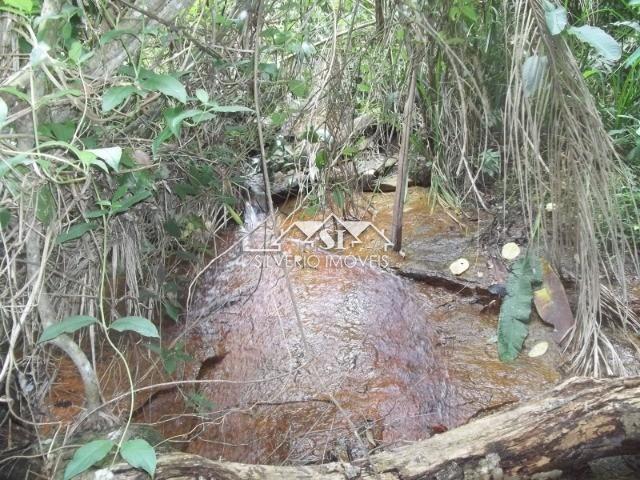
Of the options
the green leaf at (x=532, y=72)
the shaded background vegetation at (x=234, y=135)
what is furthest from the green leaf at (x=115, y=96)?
the green leaf at (x=532, y=72)

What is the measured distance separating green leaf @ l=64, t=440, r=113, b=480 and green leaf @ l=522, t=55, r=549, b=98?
4.50 feet

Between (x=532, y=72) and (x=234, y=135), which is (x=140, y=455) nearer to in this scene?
(x=532, y=72)

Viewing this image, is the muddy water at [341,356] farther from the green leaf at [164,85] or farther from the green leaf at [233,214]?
the green leaf at [164,85]

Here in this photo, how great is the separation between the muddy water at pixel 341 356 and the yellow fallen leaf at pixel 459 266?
0.04m

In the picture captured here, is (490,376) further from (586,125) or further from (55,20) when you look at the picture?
(55,20)

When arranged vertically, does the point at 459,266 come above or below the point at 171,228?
below

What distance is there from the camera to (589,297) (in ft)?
6.27

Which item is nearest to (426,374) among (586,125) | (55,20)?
(586,125)

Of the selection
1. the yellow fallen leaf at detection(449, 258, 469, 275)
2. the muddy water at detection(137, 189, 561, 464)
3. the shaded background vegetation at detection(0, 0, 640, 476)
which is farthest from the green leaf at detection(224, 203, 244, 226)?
the yellow fallen leaf at detection(449, 258, 469, 275)

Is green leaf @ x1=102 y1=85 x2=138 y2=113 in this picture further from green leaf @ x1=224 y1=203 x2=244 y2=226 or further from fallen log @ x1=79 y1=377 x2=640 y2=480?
green leaf @ x1=224 y1=203 x2=244 y2=226

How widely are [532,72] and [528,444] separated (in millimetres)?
993

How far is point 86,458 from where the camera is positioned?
1.07 meters

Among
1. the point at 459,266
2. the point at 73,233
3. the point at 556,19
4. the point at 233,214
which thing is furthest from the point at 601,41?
the point at 233,214

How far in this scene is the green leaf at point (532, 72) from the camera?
5.11 feet
